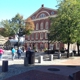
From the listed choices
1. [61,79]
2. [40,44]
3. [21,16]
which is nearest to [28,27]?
[21,16]

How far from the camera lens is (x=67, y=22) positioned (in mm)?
22844

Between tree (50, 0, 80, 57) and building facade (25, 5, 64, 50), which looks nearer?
tree (50, 0, 80, 57)

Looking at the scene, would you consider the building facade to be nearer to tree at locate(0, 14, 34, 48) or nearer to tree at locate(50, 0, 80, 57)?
tree at locate(0, 14, 34, 48)

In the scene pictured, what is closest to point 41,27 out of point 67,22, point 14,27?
point 14,27

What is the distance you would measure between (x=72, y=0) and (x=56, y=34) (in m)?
5.21

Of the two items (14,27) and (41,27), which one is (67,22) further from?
(41,27)

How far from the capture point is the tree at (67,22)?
22.7m

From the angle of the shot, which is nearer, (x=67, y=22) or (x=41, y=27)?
(x=67, y=22)

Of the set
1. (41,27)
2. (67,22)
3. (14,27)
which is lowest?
(67,22)

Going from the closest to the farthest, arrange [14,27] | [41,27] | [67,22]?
[67,22], [14,27], [41,27]

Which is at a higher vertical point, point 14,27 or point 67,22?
point 14,27

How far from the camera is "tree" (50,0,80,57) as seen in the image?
74.4 ft

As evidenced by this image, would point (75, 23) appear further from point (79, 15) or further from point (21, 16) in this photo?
point (21, 16)

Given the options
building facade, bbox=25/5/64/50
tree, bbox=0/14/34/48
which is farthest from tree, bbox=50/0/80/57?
building facade, bbox=25/5/64/50
